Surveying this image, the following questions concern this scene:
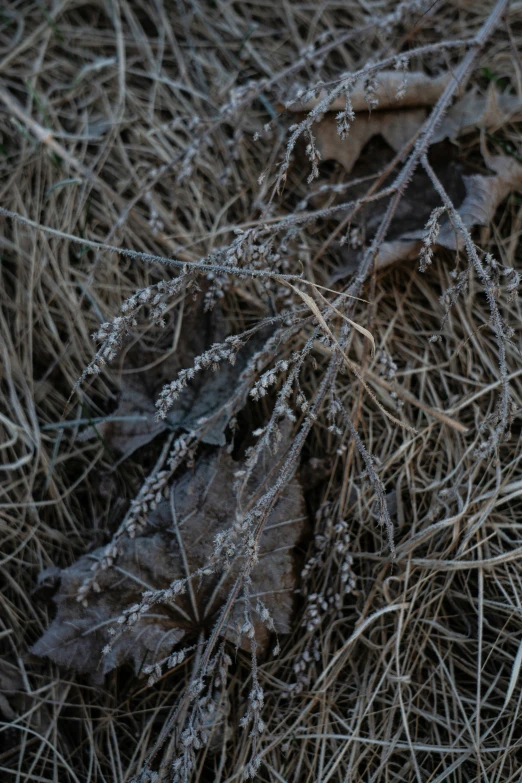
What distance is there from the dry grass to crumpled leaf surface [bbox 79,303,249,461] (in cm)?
6

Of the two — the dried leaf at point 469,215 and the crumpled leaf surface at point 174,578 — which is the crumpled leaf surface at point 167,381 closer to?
the crumpled leaf surface at point 174,578

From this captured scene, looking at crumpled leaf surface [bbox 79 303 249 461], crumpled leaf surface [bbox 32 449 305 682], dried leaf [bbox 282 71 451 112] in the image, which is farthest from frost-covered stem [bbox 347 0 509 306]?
crumpled leaf surface [bbox 32 449 305 682]

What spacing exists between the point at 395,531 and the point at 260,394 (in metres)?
0.71

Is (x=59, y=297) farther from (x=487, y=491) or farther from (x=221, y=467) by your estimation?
(x=487, y=491)

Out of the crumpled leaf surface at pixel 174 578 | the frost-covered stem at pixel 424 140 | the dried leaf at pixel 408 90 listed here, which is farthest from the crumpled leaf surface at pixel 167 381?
the dried leaf at pixel 408 90

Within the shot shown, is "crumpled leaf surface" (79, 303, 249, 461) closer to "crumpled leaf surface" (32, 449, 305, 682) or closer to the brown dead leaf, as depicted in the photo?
"crumpled leaf surface" (32, 449, 305, 682)

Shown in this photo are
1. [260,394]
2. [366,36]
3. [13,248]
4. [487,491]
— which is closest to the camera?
[260,394]

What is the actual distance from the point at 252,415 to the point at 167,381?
31cm

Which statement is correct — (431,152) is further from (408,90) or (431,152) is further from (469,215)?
(469,215)

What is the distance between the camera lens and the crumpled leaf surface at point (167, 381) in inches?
81.5

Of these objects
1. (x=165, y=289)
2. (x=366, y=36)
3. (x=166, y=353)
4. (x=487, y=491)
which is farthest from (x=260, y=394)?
(x=366, y=36)

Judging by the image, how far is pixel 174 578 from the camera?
1.90 meters

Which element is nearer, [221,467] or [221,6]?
[221,467]

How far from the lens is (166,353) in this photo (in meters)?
2.16
